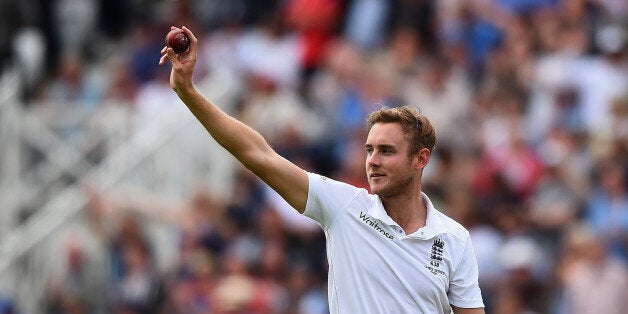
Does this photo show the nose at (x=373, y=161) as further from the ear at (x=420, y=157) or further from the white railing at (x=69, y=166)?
the white railing at (x=69, y=166)

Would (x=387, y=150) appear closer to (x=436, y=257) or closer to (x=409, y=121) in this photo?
(x=409, y=121)

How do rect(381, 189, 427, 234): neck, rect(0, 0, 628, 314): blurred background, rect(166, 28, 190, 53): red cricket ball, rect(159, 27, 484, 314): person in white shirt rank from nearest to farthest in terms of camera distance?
rect(166, 28, 190, 53): red cricket ball
rect(159, 27, 484, 314): person in white shirt
rect(381, 189, 427, 234): neck
rect(0, 0, 628, 314): blurred background

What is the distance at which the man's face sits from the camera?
23.0ft

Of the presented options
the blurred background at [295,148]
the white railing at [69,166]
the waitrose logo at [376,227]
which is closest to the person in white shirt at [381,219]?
the waitrose logo at [376,227]

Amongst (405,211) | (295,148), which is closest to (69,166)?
(295,148)

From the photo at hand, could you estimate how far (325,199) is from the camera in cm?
698

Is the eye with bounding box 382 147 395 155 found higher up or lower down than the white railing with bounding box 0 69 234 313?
lower down

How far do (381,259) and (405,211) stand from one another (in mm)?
341

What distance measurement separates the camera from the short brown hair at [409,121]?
7.07 metres

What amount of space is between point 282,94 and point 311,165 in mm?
1648

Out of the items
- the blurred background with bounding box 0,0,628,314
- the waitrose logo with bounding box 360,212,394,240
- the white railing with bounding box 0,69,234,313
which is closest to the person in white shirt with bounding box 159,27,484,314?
the waitrose logo with bounding box 360,212,394,240

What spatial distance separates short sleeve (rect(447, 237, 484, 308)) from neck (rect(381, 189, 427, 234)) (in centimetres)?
29

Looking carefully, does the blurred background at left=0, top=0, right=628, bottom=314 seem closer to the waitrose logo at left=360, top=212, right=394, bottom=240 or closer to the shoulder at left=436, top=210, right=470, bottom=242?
the shoulder at left=436, top=210, right=470, bottom=242

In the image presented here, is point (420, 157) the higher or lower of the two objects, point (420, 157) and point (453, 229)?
the higher
